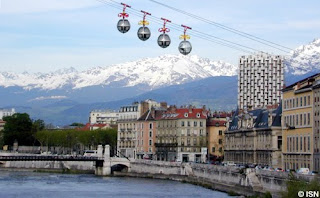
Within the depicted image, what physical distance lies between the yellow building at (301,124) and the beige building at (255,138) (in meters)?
6.12

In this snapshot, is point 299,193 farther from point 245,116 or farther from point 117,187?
point 245,116

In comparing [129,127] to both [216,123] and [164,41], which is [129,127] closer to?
[216,123]

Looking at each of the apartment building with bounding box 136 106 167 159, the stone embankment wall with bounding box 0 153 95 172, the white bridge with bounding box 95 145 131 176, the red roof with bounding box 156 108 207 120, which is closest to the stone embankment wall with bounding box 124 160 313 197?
the white bridge with bounding box 95 145 131 176

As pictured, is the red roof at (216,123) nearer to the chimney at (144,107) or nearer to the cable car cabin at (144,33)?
the chimney at (144,107)

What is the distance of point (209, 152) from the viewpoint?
162 meters

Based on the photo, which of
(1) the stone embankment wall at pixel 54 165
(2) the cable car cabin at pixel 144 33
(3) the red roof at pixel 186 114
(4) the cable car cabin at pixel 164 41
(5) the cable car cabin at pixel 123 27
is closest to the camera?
(5) the cable car cabin at pixel 123 27

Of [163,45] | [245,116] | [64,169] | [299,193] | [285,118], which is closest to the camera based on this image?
[163,45]

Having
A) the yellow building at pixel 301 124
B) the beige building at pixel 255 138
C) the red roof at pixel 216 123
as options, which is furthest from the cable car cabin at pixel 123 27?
the red roof at pixel 216 123

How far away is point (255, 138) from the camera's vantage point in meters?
129

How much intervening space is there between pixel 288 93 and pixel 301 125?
249 inches

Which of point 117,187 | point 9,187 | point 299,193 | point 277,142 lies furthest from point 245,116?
point 299,193

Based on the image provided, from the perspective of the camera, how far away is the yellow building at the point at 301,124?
100 metres

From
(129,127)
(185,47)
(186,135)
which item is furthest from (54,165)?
(185,47)

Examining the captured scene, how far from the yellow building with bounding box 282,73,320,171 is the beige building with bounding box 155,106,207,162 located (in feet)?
155
